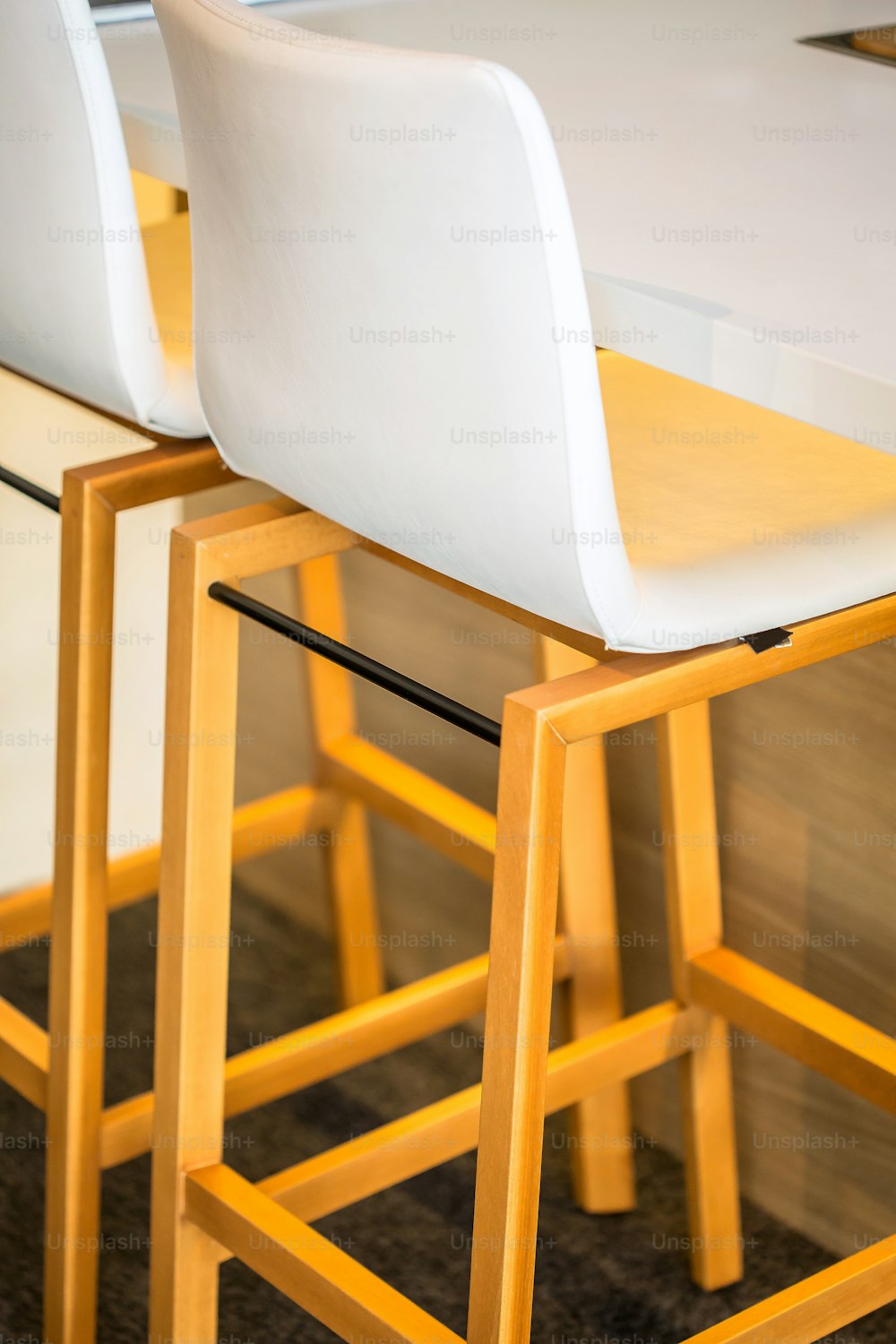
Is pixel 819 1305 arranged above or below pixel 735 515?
below

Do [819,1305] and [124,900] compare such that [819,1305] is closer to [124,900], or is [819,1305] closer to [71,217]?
[124,900]

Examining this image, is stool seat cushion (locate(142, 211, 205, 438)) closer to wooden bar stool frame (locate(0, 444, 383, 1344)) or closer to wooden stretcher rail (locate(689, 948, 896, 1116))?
wooden bar stool frame (locate(0, 444, 383, 1344))

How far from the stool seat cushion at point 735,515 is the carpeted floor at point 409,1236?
2.62 ft

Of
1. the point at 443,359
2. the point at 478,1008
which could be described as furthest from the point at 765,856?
the point at 443,359

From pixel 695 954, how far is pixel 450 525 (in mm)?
676

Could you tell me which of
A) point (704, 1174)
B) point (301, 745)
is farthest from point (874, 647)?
point (301, 745)

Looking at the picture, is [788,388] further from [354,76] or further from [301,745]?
[301,745]

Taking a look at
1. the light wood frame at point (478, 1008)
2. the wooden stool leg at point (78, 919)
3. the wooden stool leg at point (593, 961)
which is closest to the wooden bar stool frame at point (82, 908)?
the wooden stool leg at point (78, 919)

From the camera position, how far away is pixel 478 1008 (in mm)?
1492

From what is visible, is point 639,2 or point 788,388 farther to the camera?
point 639,2

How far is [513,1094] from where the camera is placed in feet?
3.09

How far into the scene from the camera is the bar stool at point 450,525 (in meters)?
0.78

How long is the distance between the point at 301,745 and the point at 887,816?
2.90ft

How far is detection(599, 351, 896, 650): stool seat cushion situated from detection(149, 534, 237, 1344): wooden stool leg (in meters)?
0.30
